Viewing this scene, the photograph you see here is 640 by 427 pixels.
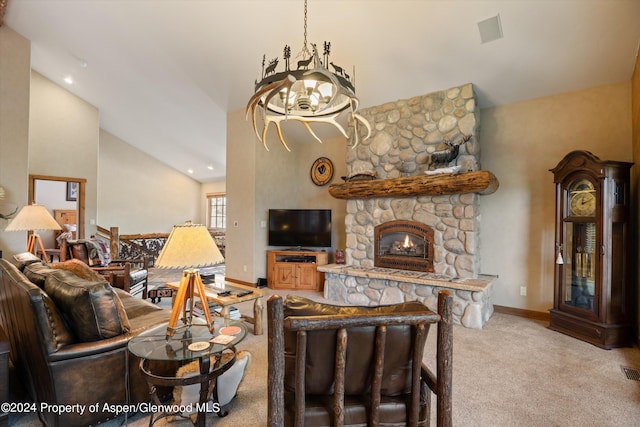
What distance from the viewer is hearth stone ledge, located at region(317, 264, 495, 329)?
3762 millimetres

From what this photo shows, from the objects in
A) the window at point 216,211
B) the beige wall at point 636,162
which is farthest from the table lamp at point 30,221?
the beige wall at point 636,162

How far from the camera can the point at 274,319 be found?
4.15 feet

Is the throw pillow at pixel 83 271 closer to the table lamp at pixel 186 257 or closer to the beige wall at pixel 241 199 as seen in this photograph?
the table lamp at pixel 186 257

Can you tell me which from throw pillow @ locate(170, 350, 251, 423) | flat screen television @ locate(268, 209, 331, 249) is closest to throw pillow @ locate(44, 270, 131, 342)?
throw pillow @ locate(170, 350, 251, 423)

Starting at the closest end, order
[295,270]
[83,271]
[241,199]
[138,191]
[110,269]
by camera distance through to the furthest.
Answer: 1. [83,271]
2. [110,269]
3. [295,270]
4. [241,199]
5. [138,191]

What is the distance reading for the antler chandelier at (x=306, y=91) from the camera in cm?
205

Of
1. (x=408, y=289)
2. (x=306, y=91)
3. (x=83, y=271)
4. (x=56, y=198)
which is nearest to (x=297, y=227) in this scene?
(x=408, y=289)

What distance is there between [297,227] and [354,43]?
3.20 metres

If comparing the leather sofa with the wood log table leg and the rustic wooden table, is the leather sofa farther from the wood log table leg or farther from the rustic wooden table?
the wood log table leg

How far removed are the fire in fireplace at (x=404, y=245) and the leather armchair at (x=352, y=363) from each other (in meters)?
3.19

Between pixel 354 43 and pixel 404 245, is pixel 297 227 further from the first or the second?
pixel 354 43

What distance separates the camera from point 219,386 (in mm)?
2098

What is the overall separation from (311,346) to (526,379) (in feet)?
7.50

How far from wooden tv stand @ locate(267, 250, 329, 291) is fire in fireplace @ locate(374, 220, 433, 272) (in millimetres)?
1218
